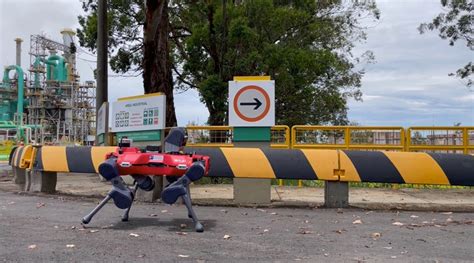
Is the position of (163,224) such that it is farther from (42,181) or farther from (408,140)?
(408,140)

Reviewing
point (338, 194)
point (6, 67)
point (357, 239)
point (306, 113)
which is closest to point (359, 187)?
point (338, 194)

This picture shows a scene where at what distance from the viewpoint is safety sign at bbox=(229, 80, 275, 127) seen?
27.6 ft

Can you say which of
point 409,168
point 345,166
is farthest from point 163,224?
point 409,168

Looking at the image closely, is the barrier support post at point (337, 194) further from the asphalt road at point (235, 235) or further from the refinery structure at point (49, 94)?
the refinery structure at point (49, 94)

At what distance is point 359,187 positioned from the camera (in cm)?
1177

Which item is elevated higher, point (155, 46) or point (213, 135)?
point (155, 46)

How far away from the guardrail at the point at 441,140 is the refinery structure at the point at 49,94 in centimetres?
6801

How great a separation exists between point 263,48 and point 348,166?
14.9 m

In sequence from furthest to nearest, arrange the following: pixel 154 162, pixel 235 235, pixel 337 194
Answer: pixel 337 194
pixel 154 162
pixel 235 235

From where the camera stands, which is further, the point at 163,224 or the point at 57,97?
the point at 57,97

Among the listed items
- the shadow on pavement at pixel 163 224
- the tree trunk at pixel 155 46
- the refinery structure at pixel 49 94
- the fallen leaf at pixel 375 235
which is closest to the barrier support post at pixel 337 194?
the fallen leaf at pixel 375 235

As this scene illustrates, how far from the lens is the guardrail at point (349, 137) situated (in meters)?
12.2

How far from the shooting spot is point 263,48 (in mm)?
21922

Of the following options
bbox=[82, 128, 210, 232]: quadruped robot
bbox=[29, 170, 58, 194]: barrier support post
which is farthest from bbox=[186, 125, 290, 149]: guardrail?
bbox=[82, 128, 210, 232]: quadruped robot
